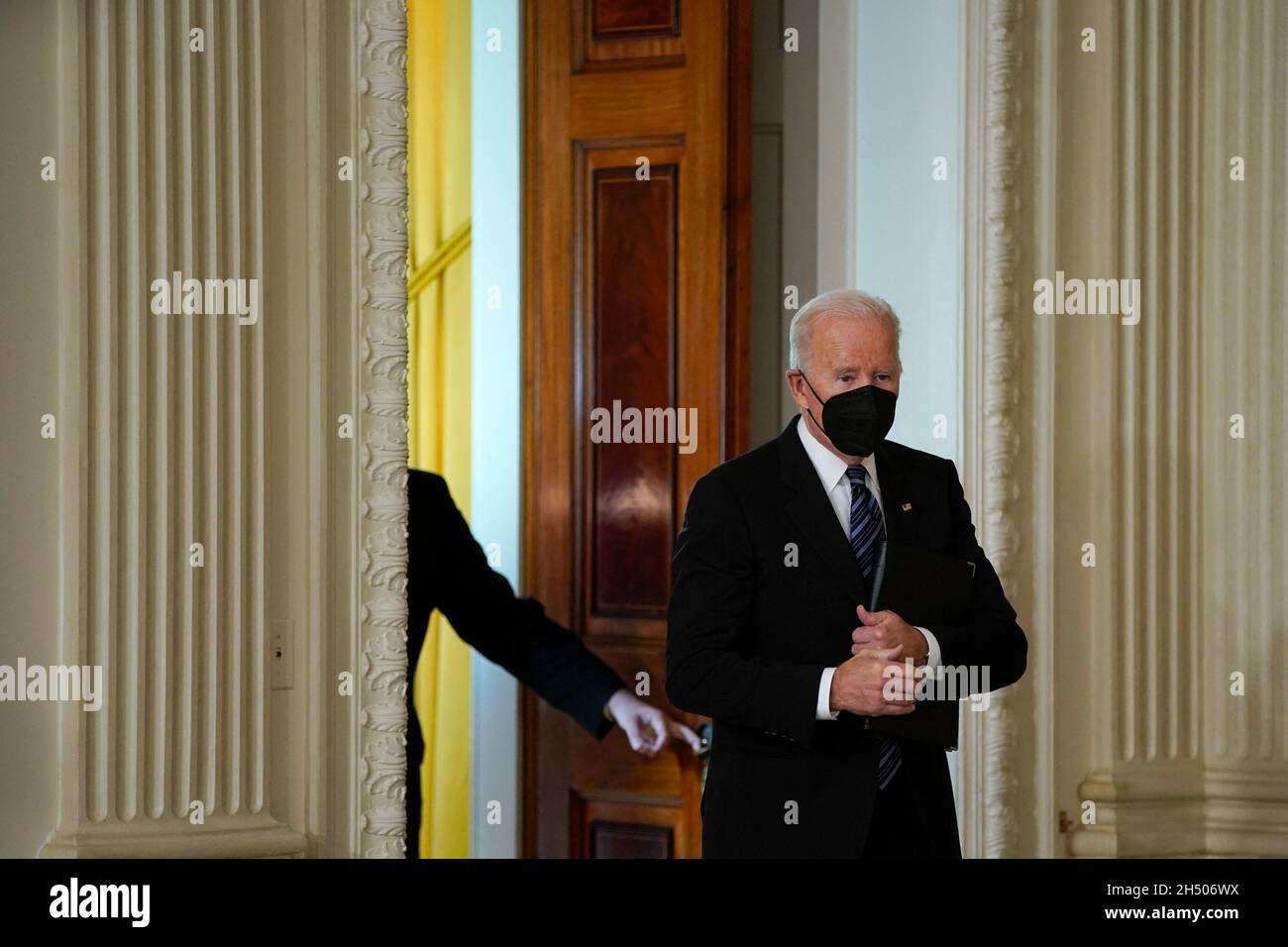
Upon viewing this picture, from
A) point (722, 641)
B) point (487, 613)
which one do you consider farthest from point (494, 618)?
point (722, 641)

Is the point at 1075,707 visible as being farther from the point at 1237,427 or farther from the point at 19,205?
the point at 19,205

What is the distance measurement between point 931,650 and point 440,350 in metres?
2.48

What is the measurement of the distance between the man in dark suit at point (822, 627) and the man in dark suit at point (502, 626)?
93cm

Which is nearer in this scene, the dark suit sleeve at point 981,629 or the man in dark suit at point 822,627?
the man in dark suit at point 822,627

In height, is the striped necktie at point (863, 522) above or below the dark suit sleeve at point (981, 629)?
above

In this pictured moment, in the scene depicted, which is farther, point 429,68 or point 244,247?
point 429,68

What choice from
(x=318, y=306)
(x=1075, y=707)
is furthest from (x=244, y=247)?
(x=1075, y=707)

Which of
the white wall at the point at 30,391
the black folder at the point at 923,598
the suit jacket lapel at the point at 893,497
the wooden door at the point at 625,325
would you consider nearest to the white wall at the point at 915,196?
the wooden door at the point at 625,325

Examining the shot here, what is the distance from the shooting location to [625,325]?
3148 mm

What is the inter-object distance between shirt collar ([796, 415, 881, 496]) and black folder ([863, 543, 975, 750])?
141 millimetres

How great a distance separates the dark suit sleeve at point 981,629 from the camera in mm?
2061

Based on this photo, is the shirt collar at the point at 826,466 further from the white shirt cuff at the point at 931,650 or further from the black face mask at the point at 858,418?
the white shirt cuff at the point at 931,650
